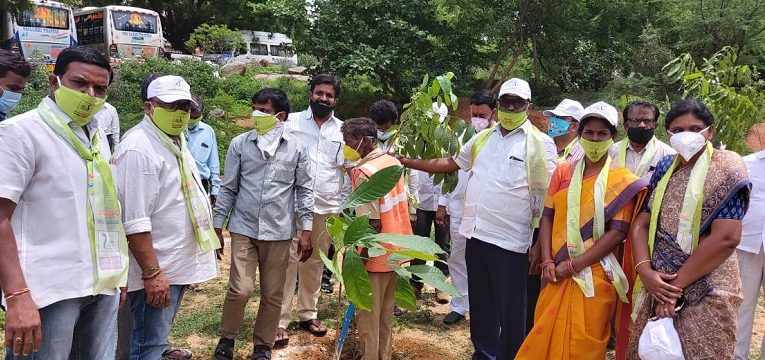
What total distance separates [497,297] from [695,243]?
110 centimetres

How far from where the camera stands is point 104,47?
20828 millimetres

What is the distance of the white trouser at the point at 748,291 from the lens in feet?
11.3

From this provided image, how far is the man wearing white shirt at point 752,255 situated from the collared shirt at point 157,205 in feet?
10.1

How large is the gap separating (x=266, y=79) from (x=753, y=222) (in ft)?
54.2

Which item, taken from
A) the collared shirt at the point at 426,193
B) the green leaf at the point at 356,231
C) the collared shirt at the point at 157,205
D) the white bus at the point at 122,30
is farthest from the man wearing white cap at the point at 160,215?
the white bus at the point at 122,30

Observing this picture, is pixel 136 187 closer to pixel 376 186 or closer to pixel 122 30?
pixel 376 186

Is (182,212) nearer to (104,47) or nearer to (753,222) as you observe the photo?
(753,222)

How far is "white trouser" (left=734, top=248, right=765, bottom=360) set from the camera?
3.43 m

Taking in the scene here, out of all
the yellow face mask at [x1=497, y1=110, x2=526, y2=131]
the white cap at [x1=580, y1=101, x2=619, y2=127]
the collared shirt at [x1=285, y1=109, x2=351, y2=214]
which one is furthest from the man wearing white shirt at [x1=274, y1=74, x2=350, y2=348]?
the white cap at [x1=580, y1=101, x2=619, y2=127]

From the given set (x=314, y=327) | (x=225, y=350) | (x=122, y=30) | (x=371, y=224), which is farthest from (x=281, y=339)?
(x=122, y=30)

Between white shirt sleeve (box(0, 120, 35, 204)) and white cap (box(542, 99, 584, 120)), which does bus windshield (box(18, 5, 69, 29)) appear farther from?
white shirt sleeve (box(0, 120, 35, 204))

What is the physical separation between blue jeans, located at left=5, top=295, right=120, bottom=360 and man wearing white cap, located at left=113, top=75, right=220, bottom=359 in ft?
0.90

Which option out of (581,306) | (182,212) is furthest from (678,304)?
(182,212)

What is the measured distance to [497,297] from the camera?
3244 mm
